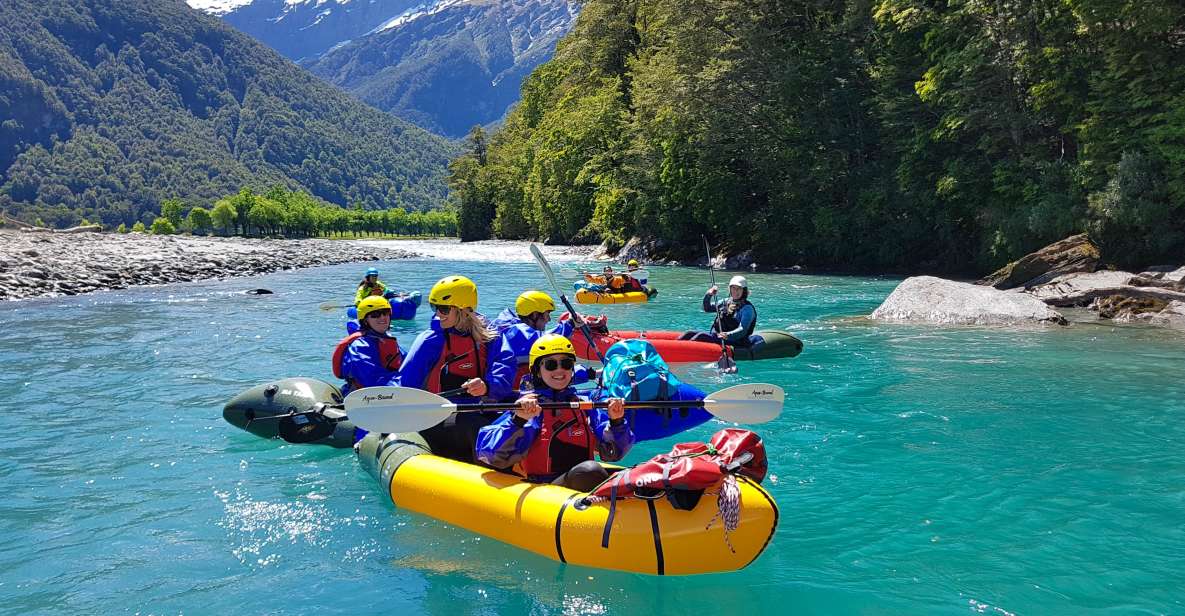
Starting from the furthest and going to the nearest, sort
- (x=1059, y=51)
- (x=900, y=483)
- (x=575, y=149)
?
(x=575, y=149)
(x=1059, y=51)
(x=900, y=483)

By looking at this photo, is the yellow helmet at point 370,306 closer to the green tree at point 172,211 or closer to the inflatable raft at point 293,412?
the inflatable raft at point 293,412

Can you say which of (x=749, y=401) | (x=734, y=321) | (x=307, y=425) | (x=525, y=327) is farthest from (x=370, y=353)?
(x=734, y=321)

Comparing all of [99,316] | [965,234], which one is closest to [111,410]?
[99,316]

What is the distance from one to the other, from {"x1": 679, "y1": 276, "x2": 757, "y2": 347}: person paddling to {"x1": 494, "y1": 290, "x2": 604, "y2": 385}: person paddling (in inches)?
154

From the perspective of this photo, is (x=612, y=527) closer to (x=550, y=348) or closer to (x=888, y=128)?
(x=550, y=348)

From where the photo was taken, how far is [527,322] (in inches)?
285

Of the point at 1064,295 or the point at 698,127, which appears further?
the point at 698,127

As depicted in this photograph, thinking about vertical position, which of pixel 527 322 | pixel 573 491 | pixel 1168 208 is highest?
pixel 1168 208

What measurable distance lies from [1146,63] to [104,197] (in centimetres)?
17388

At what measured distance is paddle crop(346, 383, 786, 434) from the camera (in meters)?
5.31

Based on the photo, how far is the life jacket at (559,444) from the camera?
5.16m

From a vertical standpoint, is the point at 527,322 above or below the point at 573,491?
above

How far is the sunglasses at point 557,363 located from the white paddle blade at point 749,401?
1.00 metres

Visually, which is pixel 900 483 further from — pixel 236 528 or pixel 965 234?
pixel 965 234
